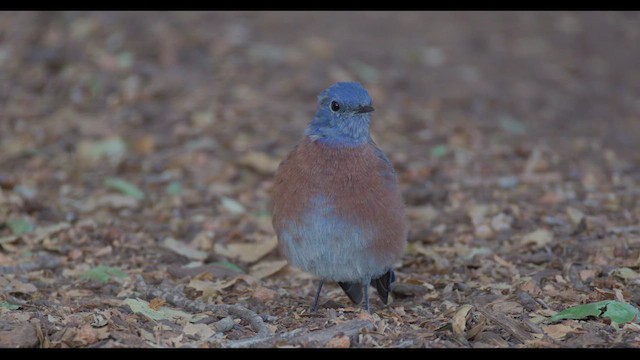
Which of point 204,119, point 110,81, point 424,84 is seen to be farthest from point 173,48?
point 424,84

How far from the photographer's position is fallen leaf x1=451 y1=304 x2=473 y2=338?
16.8 feet

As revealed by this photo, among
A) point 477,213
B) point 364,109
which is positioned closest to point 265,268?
point 364,109

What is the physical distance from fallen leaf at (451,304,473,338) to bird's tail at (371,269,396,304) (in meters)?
0.91

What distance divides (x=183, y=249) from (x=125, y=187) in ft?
5.00

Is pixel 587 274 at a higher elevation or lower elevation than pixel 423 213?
lower

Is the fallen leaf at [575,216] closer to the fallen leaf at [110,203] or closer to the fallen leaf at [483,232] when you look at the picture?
the fallen leaf at [483,232]

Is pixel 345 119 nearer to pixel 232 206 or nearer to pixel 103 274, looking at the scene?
pixel 103 274

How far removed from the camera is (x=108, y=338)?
4.89 metres

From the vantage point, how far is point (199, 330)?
204 inches

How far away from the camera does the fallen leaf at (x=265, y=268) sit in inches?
267

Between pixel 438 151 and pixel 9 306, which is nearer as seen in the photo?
pixel 9 306

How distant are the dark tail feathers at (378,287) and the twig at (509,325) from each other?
35.9 inches

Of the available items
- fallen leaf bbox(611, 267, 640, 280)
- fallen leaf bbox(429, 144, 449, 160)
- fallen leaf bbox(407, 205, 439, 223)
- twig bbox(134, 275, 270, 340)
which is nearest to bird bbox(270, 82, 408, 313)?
twig bbox(134, 275, 270, 340)

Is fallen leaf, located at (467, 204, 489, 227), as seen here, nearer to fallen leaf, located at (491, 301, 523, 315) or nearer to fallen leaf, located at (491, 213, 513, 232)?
fallen leaf, located at (491, 213, 513, 232)
